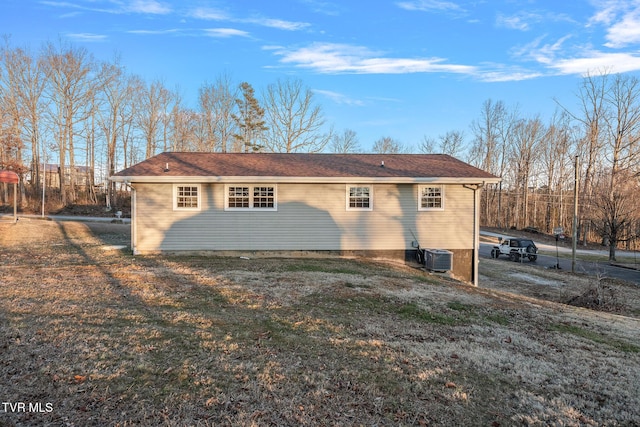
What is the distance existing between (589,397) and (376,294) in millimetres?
3827

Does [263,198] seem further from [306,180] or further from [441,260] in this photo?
[441,260]

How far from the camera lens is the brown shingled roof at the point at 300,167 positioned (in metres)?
10.8

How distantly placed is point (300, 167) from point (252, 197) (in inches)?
77.6

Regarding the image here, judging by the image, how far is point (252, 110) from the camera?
32.1 metres

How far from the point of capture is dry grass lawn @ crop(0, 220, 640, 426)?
2729 mm

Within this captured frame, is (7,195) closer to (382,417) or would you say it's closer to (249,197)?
(249,197)

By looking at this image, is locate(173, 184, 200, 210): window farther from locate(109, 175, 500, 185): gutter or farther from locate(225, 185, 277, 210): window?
locate(225, 185, 277, 210): window

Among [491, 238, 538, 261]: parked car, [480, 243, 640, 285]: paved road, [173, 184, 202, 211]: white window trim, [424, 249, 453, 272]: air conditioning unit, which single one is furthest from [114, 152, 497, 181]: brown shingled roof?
[491, 238, 538, 261]: parked car

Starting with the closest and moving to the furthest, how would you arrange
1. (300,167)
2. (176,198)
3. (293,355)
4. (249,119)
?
(293,355) < (176,198) < (300,167) < (249,119)

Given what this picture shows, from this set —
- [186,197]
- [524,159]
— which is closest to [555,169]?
[524,159]

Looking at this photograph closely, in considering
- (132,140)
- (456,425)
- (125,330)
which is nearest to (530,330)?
(456,425)

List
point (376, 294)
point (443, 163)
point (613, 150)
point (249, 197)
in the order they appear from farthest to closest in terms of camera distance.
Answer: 1. point (613, 150)
2. point (443, 163)
3. point (249, 197)
4. point (376, 294)

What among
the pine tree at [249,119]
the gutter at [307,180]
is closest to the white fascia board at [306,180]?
the gutter at [307,180]

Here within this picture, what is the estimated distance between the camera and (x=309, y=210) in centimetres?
1104
